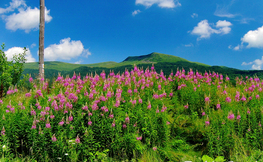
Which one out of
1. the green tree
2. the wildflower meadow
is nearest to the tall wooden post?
the green tree

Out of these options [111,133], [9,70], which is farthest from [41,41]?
[111,133]

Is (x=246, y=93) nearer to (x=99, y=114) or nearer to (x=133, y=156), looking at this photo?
(x=133, y=156)

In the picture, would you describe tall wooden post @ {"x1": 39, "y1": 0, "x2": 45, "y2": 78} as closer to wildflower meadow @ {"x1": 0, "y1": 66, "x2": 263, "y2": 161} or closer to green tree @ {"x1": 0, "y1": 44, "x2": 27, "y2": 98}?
green tree @ {"x1": 0, "y1": 44, "x2": 27, "y2": 98}

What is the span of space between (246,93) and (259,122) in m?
2.94

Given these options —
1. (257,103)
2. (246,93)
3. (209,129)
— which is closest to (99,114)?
(209,129)

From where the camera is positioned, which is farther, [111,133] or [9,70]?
[9,70]

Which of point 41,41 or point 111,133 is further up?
point 41,41

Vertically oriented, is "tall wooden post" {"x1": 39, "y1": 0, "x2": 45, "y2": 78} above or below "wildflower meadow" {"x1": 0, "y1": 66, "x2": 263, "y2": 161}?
above

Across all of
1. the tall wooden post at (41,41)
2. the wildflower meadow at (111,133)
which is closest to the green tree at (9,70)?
the tall wooden post at (41,41)

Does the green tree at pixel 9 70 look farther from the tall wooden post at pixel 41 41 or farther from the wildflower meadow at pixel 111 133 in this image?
the wildflower meadow at pixel 111 133

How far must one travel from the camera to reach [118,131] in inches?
174

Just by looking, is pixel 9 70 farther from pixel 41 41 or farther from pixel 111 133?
pixel 111 133

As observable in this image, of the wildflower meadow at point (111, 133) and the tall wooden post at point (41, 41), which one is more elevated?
the tall wooden post at point (41, 41)

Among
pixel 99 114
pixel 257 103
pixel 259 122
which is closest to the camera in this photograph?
pixel 99 114
